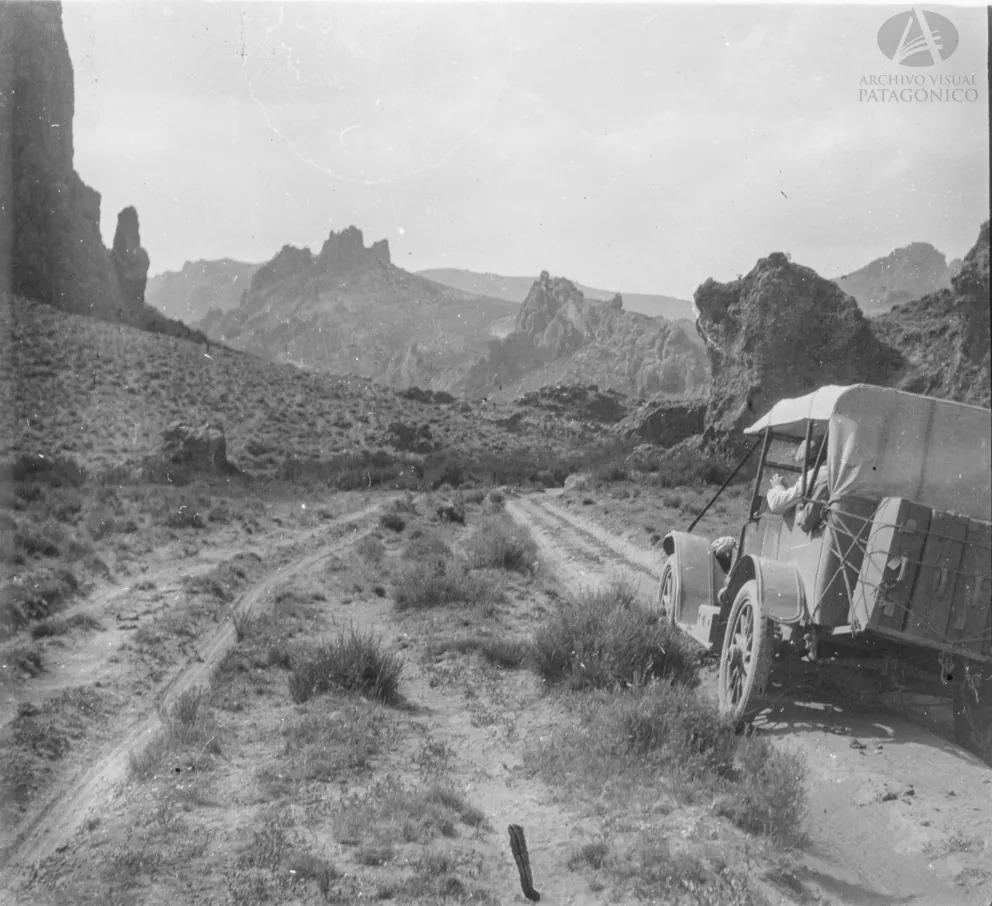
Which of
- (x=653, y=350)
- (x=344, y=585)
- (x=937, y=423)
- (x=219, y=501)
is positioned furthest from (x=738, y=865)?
(x=653, y=350)

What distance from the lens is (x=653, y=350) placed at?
83.4 metres

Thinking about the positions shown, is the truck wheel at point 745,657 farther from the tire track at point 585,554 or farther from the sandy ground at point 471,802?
the tire track at point 585,554

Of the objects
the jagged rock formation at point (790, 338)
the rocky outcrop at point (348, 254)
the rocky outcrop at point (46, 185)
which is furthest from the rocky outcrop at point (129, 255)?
the jagged rock formation at point (790, 338)

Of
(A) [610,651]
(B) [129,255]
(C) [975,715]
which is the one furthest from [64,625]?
(B) [129,255]

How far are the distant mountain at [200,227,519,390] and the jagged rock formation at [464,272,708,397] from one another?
7.83 metres

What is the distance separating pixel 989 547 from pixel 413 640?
6550mm

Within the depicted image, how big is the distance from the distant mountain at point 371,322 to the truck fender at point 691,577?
100037 millimetres

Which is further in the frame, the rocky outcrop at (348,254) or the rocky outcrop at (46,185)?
the rocky outcrop at (348,254)

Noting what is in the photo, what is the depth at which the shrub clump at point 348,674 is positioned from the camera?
798cm

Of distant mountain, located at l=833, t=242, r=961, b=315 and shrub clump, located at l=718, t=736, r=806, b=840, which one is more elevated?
distant mountain, located at l=833, t=242, r=961, b=315

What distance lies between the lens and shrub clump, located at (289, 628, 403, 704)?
7.98 meters

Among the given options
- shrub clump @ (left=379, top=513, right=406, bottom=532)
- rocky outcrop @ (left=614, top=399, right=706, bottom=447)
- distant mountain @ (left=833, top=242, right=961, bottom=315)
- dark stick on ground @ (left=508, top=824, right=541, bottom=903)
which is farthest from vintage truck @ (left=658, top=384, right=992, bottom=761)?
rocky outcrop @ (left=614, top=399, right=706, bottom=447)

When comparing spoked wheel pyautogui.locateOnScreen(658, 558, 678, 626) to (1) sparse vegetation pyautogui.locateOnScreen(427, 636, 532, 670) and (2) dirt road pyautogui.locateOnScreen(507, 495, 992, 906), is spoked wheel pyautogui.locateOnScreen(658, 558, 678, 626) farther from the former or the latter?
(2) dirt road pyautogui.locateOnScreen(507, 495, 992, 906)

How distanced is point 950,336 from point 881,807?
73.8ft
